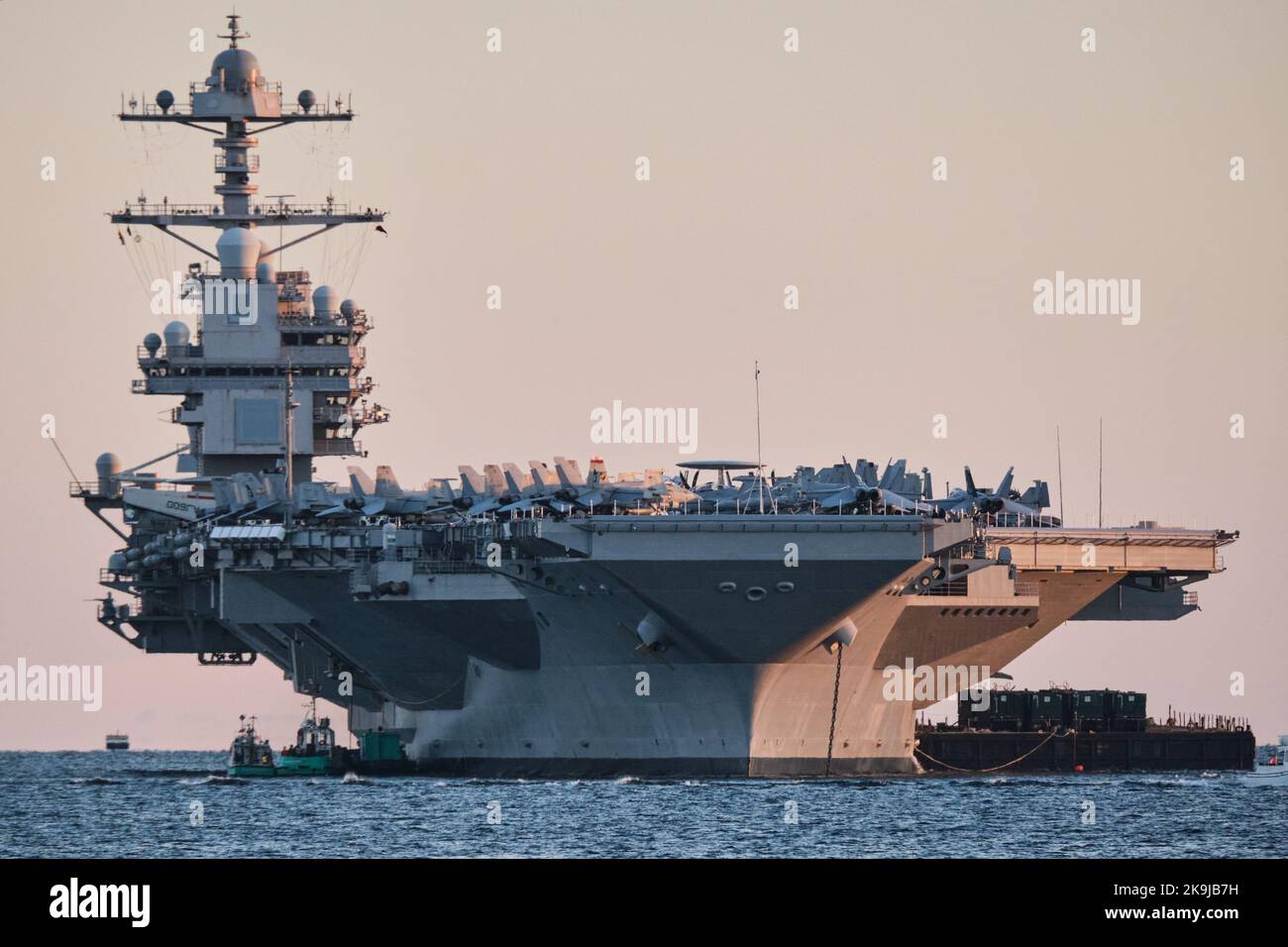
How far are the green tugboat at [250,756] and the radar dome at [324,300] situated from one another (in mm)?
11335

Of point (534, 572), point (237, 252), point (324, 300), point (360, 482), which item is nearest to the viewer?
point (534, 572)

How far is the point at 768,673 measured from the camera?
45094 mm

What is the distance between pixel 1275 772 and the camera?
186 ft

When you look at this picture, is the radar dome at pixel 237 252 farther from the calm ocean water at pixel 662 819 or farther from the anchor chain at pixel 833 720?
the anchor chain at pixel 833 720

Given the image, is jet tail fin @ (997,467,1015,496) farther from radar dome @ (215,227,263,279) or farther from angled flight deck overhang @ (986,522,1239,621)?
radar dome @ (215,227,263,279)

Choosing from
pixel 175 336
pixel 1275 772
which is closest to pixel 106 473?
pixel 175 336

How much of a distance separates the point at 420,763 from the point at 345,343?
Result: 12.8 metres

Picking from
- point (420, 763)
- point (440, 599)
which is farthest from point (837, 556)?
point (420, 763)

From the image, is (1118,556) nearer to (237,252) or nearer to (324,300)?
(324,300)

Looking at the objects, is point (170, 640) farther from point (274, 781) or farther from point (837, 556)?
point (837, 556)

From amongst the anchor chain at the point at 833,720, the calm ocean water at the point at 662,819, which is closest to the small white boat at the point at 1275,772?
the calm ocean water at the point at 662,819

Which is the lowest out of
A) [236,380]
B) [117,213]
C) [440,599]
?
[440,599]

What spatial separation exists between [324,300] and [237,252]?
8.76ft

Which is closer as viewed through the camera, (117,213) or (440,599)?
(440,599)
